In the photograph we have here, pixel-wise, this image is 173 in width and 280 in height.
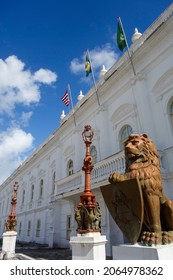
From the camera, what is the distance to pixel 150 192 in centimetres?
305

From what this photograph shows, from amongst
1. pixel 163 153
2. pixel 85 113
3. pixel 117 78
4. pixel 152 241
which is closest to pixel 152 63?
pixel 117 78

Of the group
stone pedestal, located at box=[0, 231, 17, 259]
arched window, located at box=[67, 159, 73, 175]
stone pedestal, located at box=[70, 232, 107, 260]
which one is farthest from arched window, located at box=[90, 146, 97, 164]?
stone pedestal, located at box=[70, 232, 107, 260]

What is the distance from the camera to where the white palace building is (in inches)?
372

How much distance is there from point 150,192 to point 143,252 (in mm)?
831

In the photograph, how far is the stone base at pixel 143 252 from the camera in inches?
96.7

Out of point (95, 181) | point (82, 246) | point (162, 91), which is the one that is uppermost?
point (162, 91)

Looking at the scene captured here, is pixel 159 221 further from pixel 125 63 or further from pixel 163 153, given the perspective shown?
pixel 125 63

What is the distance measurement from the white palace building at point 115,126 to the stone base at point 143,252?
586 cm

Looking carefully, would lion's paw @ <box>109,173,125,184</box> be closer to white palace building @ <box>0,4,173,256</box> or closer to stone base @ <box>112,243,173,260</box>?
stone base @ <box>112,243,173,260</box>

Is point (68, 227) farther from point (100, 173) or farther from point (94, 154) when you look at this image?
point (100, 173)

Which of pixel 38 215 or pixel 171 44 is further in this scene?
pixel 38 215

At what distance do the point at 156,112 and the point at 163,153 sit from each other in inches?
86.5

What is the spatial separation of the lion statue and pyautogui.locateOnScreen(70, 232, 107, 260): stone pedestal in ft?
7.20

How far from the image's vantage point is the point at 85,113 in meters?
15.5
